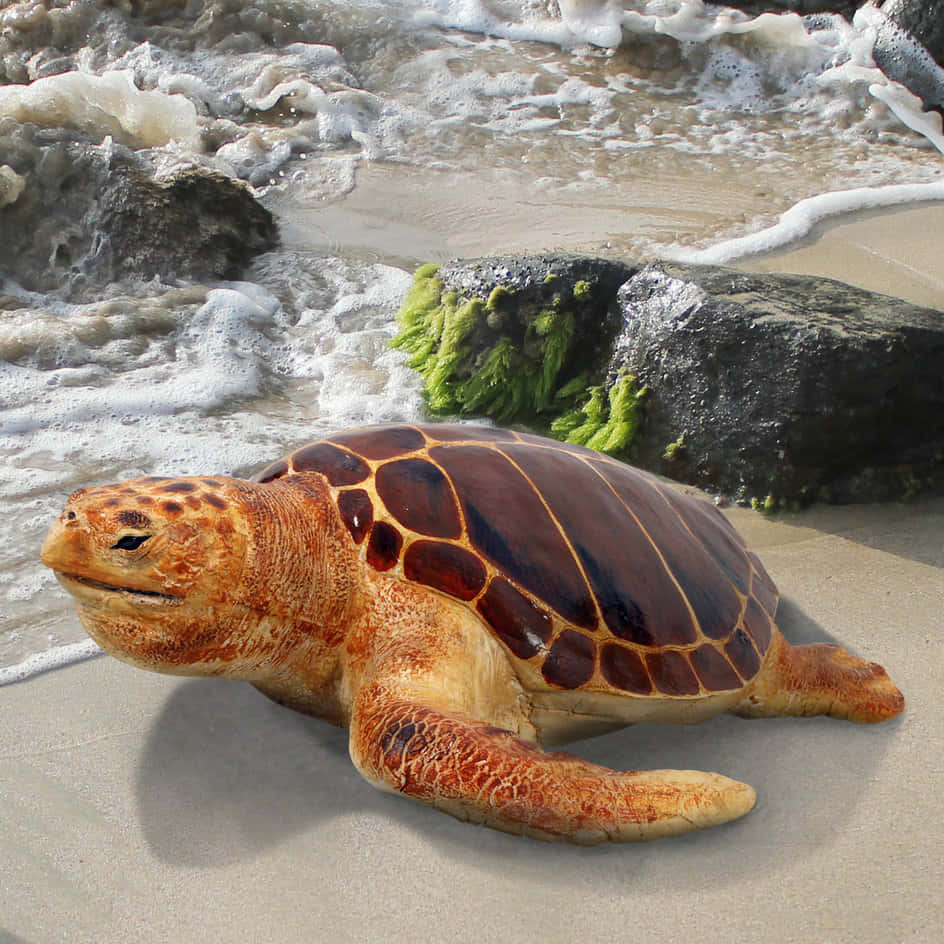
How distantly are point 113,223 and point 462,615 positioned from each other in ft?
14.0

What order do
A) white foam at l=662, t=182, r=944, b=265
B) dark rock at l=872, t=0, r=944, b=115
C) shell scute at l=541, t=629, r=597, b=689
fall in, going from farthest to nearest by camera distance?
dark rock at l=872, t=0, r=944, b=115 < white foam at l=662, t=182, r=944, b=265 < shell scute at l=541, t=629, r=597, b=689

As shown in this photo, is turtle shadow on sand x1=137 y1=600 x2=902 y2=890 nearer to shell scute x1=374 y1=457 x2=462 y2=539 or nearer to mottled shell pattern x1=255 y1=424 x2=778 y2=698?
mottled shell pattern x1=255 y1=424 x2=778 y2=698

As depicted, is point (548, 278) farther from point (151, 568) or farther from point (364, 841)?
point (364, 841)

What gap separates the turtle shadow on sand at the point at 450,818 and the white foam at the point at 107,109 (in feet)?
18.4

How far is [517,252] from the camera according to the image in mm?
5316

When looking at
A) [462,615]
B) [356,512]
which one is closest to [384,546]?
[356,512]

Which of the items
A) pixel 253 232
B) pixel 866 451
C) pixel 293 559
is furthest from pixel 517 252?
pixel 293 559

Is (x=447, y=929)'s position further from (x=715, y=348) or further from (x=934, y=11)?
(x=934, y=11)

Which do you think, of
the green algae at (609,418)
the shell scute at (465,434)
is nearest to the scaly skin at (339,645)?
the shell scute at (465,434)

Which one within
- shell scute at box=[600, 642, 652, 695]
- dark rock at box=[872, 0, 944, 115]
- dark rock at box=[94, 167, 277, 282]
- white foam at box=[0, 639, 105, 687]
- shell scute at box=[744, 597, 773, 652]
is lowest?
white foam at box=[0, 639, 105, 687]

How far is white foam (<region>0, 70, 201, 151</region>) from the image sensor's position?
662 cm

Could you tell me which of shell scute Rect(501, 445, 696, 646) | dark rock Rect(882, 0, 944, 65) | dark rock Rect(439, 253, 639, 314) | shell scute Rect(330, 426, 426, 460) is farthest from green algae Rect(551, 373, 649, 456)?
dark rock Rect(882, 0, 944, 65)

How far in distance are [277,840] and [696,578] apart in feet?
3.91

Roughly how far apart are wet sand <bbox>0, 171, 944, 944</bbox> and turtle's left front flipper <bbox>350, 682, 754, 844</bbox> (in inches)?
3.1
